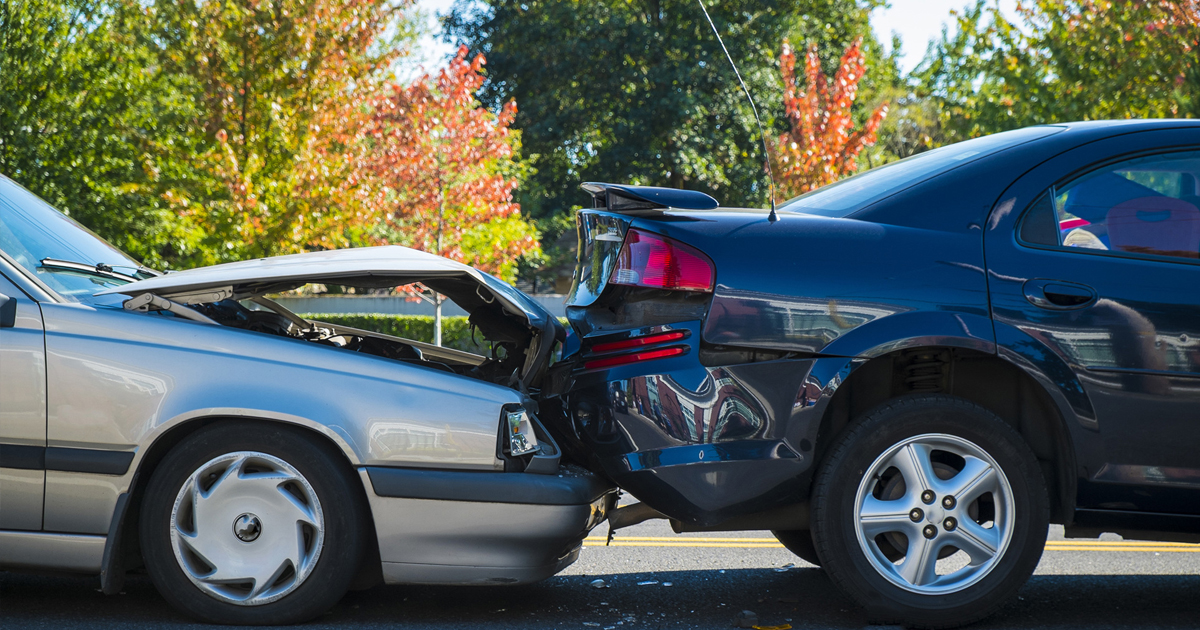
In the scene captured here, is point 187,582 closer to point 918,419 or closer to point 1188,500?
point 918,419

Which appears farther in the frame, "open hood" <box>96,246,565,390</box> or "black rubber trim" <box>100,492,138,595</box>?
"open hood" <box>96,246,565,390</box>

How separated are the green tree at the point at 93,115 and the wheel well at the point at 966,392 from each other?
13251 millimetres

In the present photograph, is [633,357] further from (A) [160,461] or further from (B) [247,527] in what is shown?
(A) [160,461]

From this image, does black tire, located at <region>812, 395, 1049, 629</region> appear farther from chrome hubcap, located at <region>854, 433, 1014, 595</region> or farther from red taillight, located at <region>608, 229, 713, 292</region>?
red taillight, located at <region>608, 229, 713, 292</region>

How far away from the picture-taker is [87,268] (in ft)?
12.7

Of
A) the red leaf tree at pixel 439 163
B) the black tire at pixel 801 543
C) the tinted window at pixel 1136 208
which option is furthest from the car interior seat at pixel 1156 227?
the red leaf tree at pixel 439 163

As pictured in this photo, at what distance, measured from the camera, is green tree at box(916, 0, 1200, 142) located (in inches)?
599

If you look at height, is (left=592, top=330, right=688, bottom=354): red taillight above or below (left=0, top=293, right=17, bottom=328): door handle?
below

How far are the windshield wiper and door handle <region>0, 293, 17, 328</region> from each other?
438mm

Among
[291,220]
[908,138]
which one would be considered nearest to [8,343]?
[291,220]

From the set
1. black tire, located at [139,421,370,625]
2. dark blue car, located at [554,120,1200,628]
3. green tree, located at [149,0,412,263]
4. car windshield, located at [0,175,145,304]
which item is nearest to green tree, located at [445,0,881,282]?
green tree, located at [149,0,412,263]

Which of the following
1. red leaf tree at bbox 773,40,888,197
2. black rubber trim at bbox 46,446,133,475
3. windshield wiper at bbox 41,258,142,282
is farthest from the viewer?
red leaf tree at bbox 773,40,888,197

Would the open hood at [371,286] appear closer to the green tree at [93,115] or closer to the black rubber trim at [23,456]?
the black rubber trim at [23,456]

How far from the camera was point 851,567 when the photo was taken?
10.7ft
